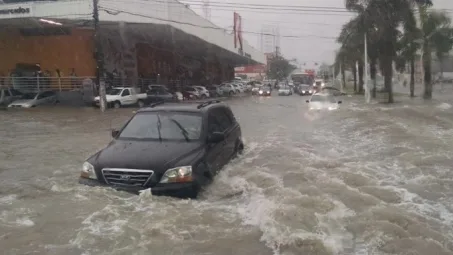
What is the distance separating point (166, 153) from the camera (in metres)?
6.64

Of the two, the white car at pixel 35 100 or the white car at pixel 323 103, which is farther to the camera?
the white car at pixel 35 100

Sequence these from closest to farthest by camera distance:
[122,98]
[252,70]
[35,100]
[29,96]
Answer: [122,98] < [35,100] < [29,96] < [252,70]

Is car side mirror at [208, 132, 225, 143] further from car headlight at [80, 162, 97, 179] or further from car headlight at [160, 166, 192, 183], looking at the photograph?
car headlight at [80, 162, 97, 179]

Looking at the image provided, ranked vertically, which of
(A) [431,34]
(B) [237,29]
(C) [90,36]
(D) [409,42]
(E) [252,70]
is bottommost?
(D) [409,42]

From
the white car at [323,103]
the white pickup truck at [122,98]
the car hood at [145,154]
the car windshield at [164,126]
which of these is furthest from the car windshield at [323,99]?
the car hood at [145,154]

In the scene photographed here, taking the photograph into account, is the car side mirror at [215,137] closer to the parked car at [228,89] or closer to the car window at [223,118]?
the car window at [223,118]

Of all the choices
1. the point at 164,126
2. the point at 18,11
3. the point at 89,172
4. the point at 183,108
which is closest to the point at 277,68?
the point at 18,11

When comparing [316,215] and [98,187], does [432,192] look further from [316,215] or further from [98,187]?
[98,187]

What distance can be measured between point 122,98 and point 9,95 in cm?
868

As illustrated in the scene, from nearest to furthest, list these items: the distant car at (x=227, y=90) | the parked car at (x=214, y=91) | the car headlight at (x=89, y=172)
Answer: the car headlight at (x=89, y=172) < the parked car at (x=214, y=91) < the distant car at (x=227, y=90)

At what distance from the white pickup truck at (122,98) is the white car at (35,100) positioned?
13.7 feet

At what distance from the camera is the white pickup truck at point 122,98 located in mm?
30703

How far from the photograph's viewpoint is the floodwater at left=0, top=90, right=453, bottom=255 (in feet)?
16.3

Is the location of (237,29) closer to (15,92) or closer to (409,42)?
(409,42)
